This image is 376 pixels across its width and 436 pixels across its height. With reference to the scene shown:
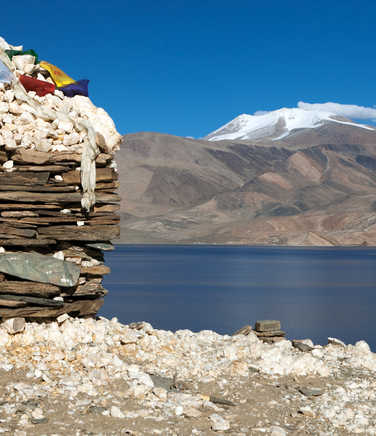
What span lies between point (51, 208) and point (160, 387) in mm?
Result: 3089

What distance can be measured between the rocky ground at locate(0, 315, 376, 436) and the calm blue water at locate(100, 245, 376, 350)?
712 inches

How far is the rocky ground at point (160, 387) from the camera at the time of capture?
274 inches

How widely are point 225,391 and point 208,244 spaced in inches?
6648

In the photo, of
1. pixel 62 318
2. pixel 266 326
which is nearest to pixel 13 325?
pixel 62 318

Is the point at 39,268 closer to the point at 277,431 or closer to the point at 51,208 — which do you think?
the point at 51,208

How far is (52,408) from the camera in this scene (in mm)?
7027

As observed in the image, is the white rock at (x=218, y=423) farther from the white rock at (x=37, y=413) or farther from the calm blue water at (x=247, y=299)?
the calm blue water at (x=247, y=299)

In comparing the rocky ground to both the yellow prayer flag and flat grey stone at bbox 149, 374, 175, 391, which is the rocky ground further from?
the yellow prayer flag

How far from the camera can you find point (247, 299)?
150 feet

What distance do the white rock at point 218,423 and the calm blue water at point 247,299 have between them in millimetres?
20245

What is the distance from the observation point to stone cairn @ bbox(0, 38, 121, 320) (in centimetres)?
861

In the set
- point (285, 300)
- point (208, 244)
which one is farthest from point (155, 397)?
Result: point (208, 244)

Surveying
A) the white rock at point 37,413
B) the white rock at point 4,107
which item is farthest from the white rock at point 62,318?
the white rock at point 4,107

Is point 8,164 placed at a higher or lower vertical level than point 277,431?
higher
